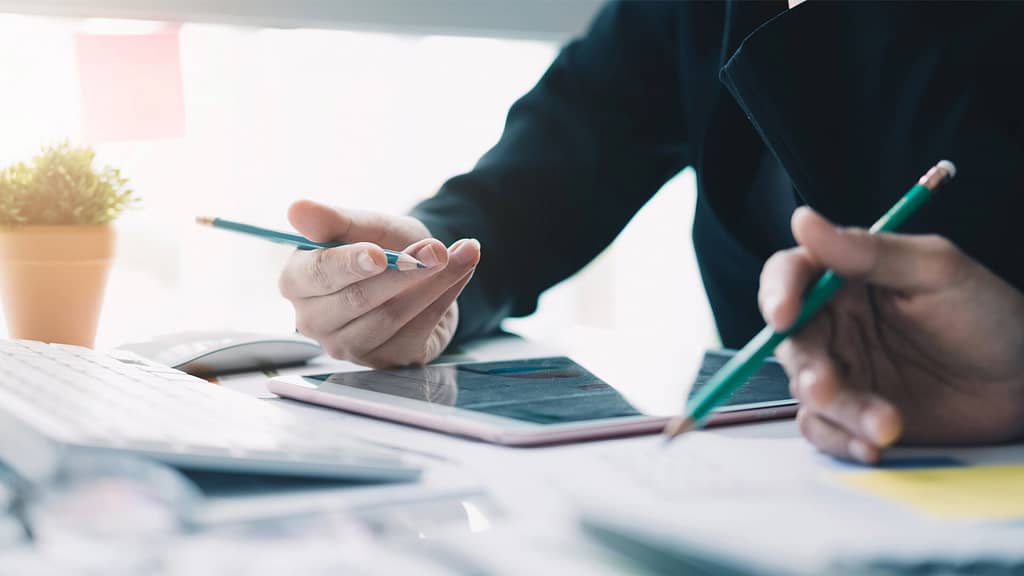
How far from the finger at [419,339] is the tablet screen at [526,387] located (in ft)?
0.08

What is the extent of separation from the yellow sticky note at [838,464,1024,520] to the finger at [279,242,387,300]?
14.1 inches

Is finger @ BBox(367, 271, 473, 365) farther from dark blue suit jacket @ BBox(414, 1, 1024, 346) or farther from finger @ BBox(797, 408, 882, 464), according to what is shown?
finger @ BBox(797, 408, 882, 464)

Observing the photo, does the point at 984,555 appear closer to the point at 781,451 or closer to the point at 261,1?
the point at 781,451

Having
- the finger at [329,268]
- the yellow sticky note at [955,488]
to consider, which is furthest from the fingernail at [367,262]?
the yellow sticky note at [955,488]

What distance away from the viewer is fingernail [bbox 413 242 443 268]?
653mm

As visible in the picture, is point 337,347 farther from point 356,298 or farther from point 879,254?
point 879,254

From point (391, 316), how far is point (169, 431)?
13.5 inches

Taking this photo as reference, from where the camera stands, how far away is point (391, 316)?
0.73m

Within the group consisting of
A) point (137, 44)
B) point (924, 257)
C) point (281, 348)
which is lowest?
point (281, 348)

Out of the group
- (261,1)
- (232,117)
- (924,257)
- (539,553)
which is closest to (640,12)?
(261,1)

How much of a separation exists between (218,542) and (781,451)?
274 millimetres

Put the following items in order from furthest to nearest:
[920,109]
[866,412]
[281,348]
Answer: [281,348], [920,109], [866,412]

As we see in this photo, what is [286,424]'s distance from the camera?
0.45 meters

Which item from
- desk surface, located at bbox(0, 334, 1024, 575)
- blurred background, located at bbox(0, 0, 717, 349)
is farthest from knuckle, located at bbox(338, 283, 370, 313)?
blurred background, located at bbox(0, 0, 717, 349)
